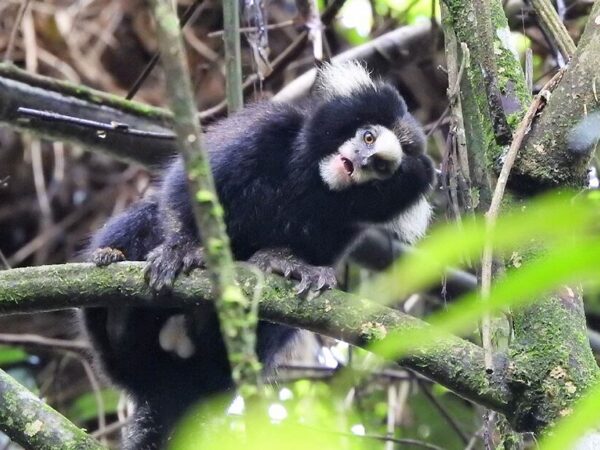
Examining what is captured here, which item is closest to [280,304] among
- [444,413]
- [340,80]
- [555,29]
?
[555,29]

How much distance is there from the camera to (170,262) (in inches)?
128

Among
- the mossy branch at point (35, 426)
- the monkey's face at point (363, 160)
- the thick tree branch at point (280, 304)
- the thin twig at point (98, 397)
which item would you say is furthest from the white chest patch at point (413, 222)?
the mossy branch at point (35, 426)

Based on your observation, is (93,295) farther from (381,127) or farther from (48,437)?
(381,127)

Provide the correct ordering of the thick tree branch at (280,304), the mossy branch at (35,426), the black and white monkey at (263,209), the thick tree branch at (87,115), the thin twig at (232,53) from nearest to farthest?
1. the thick tree branch at (280,304)
2. the mossy branch at (35,426)
3. the black and white monkey at (263,209)
4. the thin twig at (232,53)
5. the thick tree branch at (87,115)

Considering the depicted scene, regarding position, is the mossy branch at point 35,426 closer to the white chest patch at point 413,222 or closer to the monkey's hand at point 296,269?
the monkey's hand at point 296,269

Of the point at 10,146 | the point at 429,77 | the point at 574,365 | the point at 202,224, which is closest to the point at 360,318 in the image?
the point at 574,365

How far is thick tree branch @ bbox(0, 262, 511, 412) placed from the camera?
104 inches

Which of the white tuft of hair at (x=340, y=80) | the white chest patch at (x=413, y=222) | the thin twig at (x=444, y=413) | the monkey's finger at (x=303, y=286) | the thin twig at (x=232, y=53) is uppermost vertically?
the thin twig at (x=232, y=53)

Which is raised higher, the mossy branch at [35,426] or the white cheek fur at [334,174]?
the white cheek fur at [334,174]

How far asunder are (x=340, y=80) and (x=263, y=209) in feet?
2.70

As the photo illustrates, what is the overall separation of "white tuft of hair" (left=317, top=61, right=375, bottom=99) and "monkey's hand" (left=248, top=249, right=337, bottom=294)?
2.98 ft

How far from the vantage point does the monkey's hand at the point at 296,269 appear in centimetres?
321

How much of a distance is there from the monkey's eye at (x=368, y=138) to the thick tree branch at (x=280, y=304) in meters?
1.20

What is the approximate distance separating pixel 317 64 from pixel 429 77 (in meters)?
1.96
